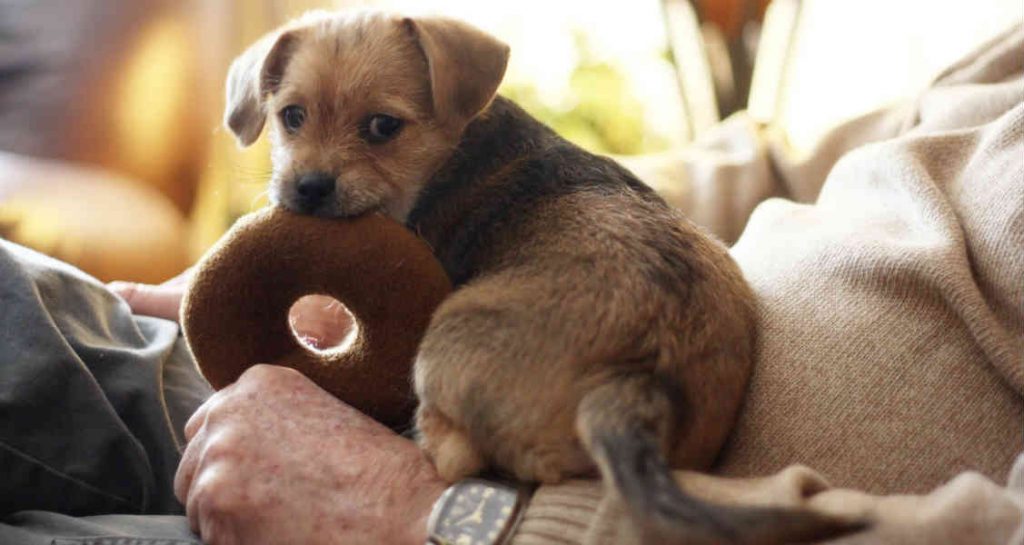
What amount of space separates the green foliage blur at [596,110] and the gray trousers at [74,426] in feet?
5.31

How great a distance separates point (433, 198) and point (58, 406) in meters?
0.52

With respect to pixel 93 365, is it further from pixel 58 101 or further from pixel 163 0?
pixel 163 0

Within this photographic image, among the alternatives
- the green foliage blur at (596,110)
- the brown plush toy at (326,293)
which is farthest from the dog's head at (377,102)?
the green foliage blur at (596,110)

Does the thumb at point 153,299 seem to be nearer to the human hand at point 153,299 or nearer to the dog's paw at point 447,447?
the human hand at point 153,299

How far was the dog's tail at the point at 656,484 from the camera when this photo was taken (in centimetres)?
71

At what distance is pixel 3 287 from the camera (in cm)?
121

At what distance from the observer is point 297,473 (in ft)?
3.34

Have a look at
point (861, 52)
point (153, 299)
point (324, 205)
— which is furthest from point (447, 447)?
point (861, 52)

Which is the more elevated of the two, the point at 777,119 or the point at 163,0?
the point at 163,0

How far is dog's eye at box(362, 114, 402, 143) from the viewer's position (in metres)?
1.27

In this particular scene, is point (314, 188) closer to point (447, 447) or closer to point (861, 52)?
point (447, 447)

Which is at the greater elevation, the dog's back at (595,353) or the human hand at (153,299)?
the dog's back at (595,353)

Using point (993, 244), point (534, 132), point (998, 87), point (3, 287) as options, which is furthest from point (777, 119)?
point (3, 287)

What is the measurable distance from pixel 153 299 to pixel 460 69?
2.34 ft
